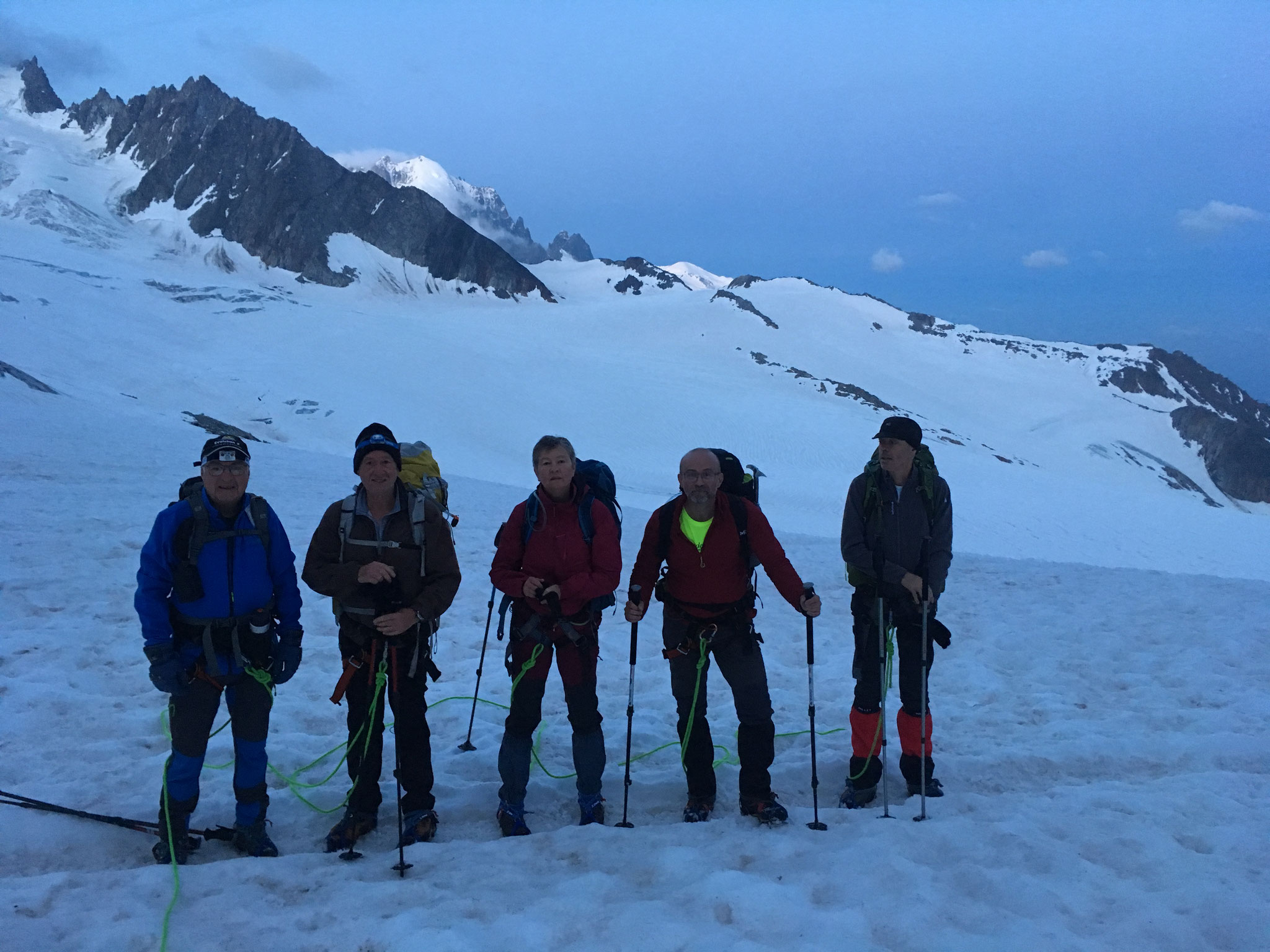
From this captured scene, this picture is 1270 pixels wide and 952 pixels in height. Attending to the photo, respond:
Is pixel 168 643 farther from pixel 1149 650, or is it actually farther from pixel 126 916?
pixel 1149 650

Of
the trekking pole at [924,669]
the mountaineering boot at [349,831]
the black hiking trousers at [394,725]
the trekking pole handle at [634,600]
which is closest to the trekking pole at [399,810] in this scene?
the black hiking trousers at [394,725]

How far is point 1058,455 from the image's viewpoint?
6938 centimetres

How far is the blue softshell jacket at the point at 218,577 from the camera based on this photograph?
412 centimetres

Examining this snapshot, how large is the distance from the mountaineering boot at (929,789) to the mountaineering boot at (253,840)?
14.1ft

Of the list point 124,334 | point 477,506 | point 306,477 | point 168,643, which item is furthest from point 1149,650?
point 124,334

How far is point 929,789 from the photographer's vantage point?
5551mm

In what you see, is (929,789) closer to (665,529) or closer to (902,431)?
(902,431)

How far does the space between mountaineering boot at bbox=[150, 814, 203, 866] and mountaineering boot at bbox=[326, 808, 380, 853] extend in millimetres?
753

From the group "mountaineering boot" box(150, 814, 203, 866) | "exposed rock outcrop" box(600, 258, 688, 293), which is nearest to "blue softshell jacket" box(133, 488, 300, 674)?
"mountaineering boot" box(150, 814, 203, 866)

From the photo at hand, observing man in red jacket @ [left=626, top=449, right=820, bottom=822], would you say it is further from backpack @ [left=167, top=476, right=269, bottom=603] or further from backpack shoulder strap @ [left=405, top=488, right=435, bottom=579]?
backpack @ [left=167, top=476, right=269, bottom=603]

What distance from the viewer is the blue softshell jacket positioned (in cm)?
412

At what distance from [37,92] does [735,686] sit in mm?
157187

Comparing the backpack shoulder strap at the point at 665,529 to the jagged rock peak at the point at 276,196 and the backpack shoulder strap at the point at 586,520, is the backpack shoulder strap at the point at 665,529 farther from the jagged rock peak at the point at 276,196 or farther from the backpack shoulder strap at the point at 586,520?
the jagged rock peak at the point at 276,196

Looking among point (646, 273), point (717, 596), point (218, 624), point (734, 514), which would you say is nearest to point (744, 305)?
point (646, 273)
